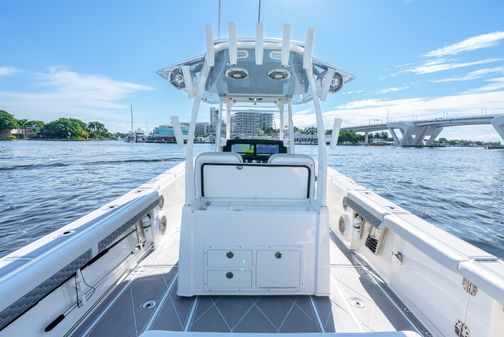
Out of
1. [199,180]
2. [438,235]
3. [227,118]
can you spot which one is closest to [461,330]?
[438,235]

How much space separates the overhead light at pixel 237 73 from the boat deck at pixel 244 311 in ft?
7.19

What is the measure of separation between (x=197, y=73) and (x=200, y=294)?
6.66ft

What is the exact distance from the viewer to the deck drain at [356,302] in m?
2.04

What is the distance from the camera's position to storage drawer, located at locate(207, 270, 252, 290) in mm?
2059

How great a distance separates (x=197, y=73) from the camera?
7.88ft

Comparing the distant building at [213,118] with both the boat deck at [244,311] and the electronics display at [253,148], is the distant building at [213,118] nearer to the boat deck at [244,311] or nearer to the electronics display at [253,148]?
the electronics display at [253,148]

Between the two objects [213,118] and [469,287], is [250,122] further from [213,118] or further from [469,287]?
[469,287]

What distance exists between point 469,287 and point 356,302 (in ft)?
2.86

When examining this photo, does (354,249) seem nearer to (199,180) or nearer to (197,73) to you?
(199,180)

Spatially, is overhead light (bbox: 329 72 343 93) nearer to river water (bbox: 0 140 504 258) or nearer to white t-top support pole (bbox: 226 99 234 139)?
white t-top support pole (bbox: 226 99 234 139)

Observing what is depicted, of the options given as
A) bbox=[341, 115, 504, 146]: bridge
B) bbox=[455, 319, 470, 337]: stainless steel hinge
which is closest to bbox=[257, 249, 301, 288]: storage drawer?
bbox=[455, 319, 470, 337]: stainless steel hinge

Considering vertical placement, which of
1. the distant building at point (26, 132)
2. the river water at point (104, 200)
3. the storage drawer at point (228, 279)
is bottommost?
the river water at point (104, 200)

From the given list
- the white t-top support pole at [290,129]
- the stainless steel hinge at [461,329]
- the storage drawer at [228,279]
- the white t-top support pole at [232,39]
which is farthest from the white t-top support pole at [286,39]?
the white t-top support pole at [290,129]

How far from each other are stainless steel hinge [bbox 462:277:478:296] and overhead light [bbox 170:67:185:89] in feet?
8.36
